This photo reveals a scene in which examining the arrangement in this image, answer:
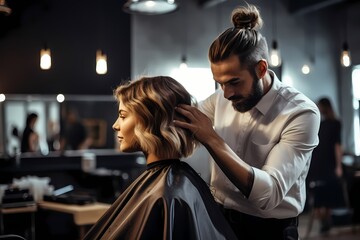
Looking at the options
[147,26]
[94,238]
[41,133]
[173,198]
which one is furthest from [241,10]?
[147,26]

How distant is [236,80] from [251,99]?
4.5 inches

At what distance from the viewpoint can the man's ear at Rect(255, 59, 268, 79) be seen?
1.61 meters

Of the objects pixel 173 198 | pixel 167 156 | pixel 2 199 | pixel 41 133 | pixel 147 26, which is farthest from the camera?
pixel 147 26

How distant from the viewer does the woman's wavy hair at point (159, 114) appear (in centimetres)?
161

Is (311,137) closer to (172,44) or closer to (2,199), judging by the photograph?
(2,199)

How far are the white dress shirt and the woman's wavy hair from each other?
0.57 ft

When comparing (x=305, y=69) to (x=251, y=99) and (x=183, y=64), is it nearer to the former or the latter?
(x=183, y=64)

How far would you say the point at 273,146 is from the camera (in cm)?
161

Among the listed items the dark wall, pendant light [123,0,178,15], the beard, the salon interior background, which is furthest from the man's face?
the dark wall

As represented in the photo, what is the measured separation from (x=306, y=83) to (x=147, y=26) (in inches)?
110

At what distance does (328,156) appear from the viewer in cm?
602

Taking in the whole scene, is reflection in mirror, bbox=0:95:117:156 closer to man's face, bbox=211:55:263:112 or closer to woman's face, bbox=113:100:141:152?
woman's face, bbox=113:100:141:152

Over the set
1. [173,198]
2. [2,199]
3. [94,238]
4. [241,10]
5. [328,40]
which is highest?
[328,40]

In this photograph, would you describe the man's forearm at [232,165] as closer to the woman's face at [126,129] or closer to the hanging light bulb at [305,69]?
the woman's face at [126,129]
